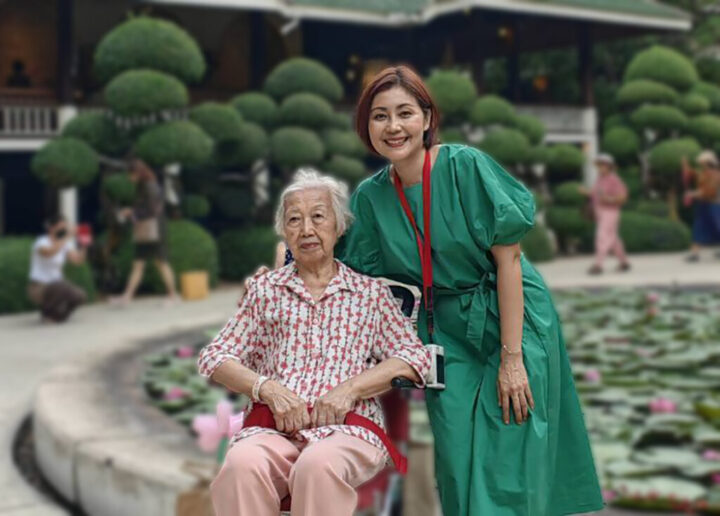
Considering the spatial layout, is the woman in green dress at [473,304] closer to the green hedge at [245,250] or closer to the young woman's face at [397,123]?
the young woman's face at [397,123]

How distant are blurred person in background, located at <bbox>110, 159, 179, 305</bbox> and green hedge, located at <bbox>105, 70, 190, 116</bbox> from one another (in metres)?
0.68

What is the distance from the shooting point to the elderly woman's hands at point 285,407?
223 centimetres

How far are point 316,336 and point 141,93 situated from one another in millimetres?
8826

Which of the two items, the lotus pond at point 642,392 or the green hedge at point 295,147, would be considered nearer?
the lotus pond at point 642,392

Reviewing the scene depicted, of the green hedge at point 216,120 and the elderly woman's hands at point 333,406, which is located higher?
the green hedge at point 216,120

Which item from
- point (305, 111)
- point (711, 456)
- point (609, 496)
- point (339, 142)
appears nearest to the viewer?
point (609, 496)

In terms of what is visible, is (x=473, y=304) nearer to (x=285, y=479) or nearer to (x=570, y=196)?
(x=285, y=479)

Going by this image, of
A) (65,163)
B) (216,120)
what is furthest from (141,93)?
(216,120)

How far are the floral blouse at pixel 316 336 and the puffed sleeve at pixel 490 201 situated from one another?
260mm

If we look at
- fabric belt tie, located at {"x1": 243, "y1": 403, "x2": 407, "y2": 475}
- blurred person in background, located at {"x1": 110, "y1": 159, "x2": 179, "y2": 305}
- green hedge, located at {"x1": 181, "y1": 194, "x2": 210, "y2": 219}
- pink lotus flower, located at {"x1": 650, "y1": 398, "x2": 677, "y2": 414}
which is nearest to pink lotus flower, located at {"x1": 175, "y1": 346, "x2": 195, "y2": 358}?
pink lotus flower, located at {"x1": 650, "y1": 398, "x2": 677, "y2": 414}

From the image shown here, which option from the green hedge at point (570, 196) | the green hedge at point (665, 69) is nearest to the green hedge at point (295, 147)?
the green hedge at point (570, 196)

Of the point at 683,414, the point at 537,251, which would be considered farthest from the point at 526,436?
the point at 537,251

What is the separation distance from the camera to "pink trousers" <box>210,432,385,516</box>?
2131mm

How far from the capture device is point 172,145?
10.9 metres
